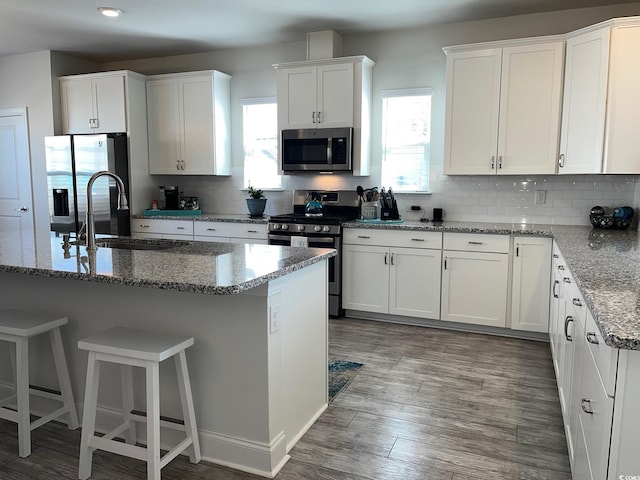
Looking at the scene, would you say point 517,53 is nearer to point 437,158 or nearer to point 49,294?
point 437,158

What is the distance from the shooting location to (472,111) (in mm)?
4238

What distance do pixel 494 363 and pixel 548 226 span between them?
1439mm

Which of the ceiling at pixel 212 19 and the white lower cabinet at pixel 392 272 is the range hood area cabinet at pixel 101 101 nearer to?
the ceiling at pixel 212 19

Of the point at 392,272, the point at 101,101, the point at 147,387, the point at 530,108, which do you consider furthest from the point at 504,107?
the point at 101,101

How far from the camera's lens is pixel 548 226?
430 cm

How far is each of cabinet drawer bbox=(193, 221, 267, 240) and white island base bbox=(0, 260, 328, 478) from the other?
2.33 meters

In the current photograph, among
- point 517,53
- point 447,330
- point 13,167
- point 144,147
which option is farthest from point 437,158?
point 13,167

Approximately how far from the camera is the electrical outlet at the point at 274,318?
2146mm

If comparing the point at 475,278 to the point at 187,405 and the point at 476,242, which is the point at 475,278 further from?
the point at 187,405

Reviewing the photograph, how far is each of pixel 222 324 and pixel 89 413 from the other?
656 millimetres

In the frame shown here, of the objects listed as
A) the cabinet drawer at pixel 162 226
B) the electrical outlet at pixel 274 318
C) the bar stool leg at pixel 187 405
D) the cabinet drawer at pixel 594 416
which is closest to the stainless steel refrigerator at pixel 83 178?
the cabinet drawer at pixel 162 226

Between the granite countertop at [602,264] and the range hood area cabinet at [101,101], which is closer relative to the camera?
the granite countertop at [602,264]

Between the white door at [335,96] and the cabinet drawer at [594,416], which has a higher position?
the white door at [335,96]

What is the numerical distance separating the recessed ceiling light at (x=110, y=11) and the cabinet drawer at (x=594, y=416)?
4296 millimetres
